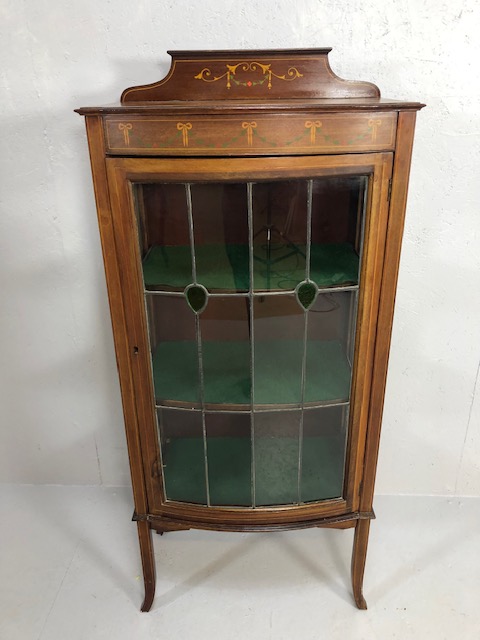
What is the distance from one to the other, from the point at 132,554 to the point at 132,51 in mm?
1298

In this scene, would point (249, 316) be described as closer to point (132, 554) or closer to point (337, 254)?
point (337, 254)

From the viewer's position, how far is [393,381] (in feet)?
5.06

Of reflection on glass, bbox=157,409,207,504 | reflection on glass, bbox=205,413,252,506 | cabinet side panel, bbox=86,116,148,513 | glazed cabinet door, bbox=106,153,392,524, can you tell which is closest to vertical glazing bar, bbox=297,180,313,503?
glazed cabinet door, bbox=106,153,392,524

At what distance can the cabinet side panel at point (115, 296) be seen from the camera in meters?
0.91

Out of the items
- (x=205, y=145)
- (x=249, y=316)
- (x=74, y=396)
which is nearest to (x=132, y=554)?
(x=74, y=396)

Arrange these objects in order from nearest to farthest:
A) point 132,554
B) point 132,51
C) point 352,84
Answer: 1. point 352,84
2. point 132,51
3. point 132,554

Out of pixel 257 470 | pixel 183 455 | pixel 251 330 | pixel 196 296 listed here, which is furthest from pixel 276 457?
pixel 196 296

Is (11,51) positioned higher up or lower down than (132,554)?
higher up

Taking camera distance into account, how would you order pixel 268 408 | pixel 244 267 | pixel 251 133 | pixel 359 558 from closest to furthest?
pixel 251 133 → pixel 244 267 → pixel 268 408 → pixel 359 558

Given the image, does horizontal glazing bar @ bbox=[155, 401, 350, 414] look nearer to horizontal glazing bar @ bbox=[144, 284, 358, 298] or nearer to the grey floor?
horizontal glazing bar @ bbox=[144, 284, 358, 298]

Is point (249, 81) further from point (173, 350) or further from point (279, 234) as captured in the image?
point (173, 350)

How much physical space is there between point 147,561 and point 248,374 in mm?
563

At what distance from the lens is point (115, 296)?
1014mm

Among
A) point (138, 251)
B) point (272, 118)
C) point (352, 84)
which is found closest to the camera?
point (272, 118)
